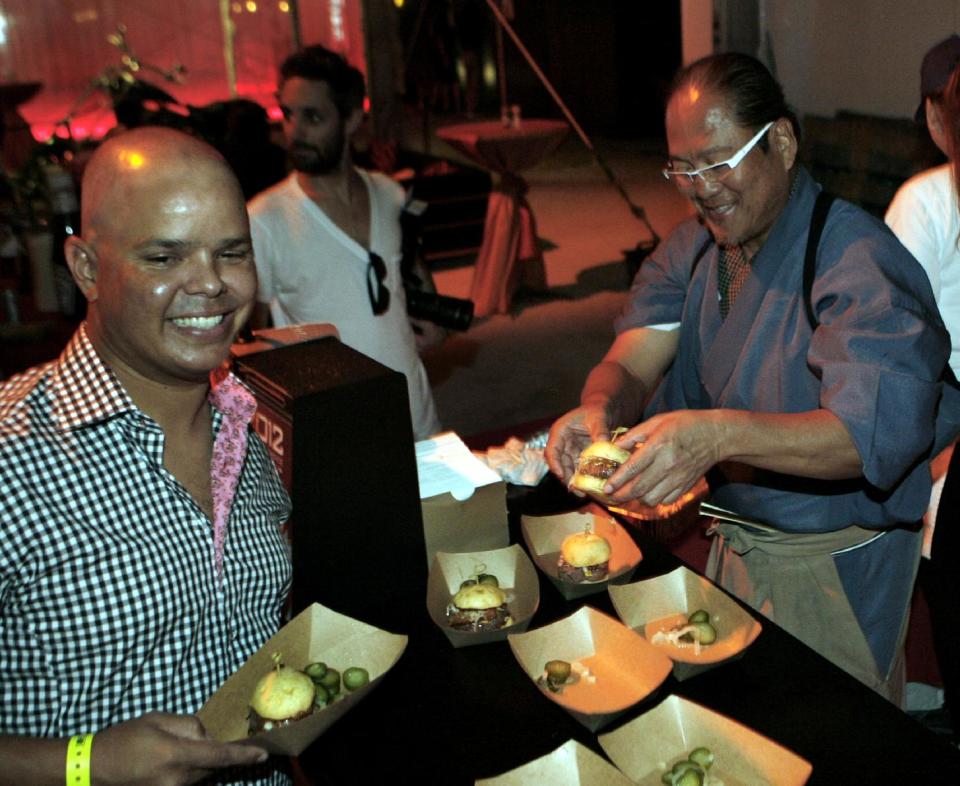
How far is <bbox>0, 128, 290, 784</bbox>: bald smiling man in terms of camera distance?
1.18 metres

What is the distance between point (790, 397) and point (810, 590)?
35 centimetres

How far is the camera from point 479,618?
1.57 meters

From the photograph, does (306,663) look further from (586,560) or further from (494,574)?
(586,560)

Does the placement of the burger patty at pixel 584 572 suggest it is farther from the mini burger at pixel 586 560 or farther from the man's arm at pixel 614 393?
the man's arm at pixel 614 393

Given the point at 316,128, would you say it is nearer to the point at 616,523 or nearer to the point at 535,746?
the point at 616,523

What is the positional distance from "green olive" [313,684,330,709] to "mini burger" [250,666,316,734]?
15 millimetres

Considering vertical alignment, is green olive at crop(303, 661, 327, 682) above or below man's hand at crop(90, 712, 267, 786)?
below

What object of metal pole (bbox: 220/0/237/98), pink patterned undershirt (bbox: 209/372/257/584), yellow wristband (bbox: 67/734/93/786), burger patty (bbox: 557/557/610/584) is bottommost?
burger patty (bbox: 557/557/610/584)

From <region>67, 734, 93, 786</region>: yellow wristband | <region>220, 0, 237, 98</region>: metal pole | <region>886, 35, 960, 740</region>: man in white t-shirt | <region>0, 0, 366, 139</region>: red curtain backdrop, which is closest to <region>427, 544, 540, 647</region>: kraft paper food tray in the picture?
<region>67, 734, 93, 786</region>: yellow wristband

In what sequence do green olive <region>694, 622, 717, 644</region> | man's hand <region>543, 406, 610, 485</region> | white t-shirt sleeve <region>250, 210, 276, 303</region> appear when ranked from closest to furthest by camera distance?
green olive <region>694, 622, 717, 644</region> < man's hand <region>543, 406, 610, 485</region> < white t-shirt sleeve <region>250, 210, 276, 303</region>

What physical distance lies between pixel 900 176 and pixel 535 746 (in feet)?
14.1

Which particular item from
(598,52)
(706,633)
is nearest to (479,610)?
(706,633)

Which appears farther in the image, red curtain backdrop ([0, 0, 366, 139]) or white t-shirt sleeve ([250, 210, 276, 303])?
red curtain backdrop ([0, 0, 366, 139])

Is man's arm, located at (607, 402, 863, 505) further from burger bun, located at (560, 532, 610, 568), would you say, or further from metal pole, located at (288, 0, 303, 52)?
metal pole, located at (288, 0, 303, 52)
